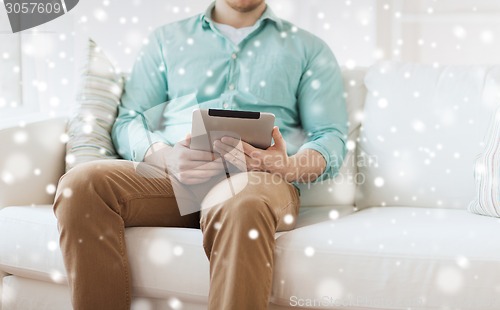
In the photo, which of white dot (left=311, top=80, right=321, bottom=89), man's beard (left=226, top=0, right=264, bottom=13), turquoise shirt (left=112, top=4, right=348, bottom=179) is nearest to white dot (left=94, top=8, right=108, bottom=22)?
turquoise shirt (left=112, top=4, right=348, bottom=179)

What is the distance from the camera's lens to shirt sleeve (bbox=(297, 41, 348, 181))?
5.72 ft

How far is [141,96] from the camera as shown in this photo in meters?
1.90

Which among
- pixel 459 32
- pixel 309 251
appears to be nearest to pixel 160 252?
pixel 309 251

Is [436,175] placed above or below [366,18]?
below

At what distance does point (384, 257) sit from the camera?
135cm

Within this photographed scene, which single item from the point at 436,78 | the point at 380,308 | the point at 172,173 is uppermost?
the point at 436,78

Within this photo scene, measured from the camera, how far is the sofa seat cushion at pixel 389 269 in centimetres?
131

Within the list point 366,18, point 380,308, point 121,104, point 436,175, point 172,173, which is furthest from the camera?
point 366,18

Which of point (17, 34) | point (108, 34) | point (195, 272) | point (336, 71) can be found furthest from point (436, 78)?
point (17, 34)

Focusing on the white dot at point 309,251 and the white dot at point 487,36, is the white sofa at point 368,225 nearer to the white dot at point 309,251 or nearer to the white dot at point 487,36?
the white dot at point 309,251

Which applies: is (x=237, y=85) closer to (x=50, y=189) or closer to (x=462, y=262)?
(x=50, y=189)

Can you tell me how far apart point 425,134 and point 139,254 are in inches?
33.5

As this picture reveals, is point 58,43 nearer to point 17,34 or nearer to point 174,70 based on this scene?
point 17,34

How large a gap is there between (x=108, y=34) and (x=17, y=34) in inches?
13.9
